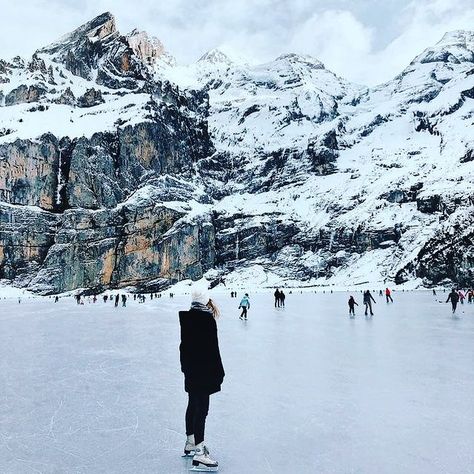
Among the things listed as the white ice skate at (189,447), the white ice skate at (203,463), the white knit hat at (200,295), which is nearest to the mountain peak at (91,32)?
the white knit hat at (200,295)

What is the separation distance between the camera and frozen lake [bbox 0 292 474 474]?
5.42m

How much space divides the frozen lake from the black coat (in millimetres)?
919

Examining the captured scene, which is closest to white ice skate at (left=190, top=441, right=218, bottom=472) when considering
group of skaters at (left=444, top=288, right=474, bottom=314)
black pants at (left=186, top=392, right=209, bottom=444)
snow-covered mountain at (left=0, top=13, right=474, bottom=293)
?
black pants at (left=186, top=392, right=209, bottom=444)

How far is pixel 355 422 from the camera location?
693 cm

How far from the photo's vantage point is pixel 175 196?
464 ft

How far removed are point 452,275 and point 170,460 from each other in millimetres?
93387

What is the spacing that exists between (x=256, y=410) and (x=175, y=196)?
446ft

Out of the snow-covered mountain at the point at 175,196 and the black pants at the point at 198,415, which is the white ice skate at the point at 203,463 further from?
the snow-covered mountain at the point at 175,196

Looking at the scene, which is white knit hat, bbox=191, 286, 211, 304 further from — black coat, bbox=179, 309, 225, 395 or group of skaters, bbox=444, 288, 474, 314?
group of skaters, bbox=444, 288, 474, 314

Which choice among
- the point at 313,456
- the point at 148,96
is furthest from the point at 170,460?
the point at 148,96

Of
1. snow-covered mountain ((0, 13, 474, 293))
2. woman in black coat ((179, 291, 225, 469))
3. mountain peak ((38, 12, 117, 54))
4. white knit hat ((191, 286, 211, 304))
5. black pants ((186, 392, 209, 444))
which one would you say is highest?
mountain peak ((38, 12, 117, 54))

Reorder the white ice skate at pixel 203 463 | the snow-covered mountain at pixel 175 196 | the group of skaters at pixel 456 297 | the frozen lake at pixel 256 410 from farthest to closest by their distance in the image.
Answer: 1. the snow-covered mountain at pixel 175 196
2. the group of skaters at pixel 456 297
3. the frozen lake at pixel 256 410
4. the white ice skate at pixel 203 463

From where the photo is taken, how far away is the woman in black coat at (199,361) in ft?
17.8

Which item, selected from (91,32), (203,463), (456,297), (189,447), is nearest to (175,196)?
(91,32)
